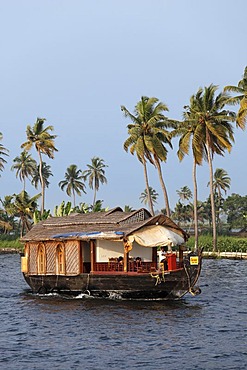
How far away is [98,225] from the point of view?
26500 millimetres

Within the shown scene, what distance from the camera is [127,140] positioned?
5131 centimetres

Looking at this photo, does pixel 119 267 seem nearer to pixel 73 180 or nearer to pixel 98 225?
pixel 98 225

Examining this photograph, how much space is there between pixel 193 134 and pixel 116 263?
26.0 meters

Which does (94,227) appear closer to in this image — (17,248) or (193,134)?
(193,134)

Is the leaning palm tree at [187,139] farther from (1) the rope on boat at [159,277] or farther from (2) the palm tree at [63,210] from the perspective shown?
(1) the rope on boat at [159,277]

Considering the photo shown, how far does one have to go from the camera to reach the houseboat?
2398 centimetres

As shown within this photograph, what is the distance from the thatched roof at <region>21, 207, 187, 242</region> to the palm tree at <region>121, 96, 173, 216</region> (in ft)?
71.6

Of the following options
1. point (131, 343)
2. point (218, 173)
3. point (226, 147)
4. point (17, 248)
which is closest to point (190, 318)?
point (131, 343)

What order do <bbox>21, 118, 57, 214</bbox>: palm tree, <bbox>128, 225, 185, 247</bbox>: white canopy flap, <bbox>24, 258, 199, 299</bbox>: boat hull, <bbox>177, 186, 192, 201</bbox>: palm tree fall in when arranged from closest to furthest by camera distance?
<bbox>24, 258, 199, 299</bbox>: boat hull
<bbox>128, 225, 185, 247</bbox>: white canopy flap
<bbox>21, 118, 57, 214</bbox>: palm tree
<bbox>177, 186, 192, 201</bbox>: palm tree

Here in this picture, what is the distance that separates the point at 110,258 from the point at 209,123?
24411mm

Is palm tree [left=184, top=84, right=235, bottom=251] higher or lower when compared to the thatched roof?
higher

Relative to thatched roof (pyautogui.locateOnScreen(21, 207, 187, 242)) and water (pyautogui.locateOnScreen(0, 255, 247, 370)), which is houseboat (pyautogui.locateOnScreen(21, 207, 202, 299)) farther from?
Answer: water (pyautogui.locateOnScreen(0, 255, 247, 370))

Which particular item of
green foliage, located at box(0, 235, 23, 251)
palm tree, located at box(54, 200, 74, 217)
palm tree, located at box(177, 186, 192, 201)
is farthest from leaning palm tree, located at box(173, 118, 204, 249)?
palm tree, located at box(177, 186, 192, 201)

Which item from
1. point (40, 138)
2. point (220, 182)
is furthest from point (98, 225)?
point (220, 182)
